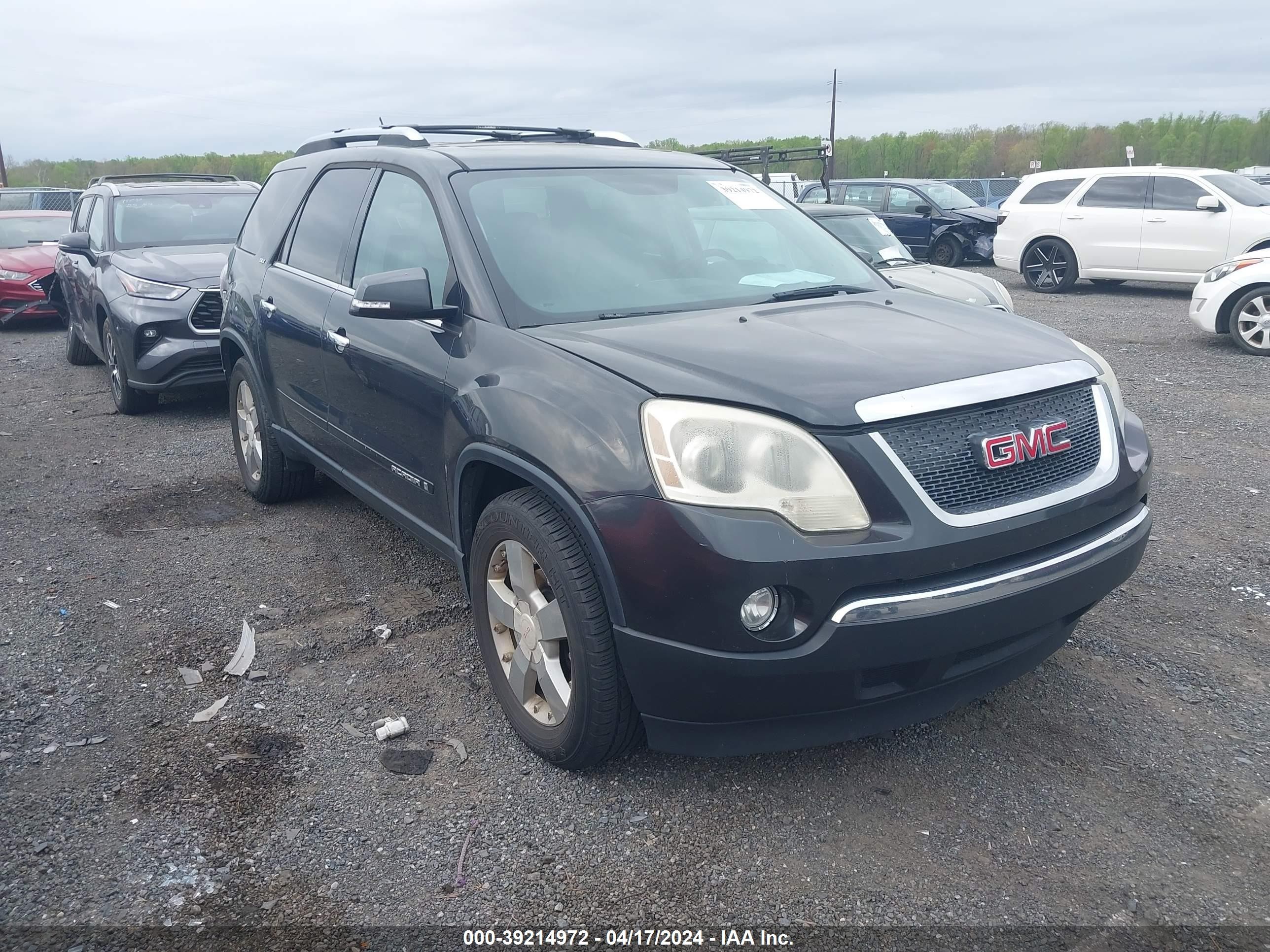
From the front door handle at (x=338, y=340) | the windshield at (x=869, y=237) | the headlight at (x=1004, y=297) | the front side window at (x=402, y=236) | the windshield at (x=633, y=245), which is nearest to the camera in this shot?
the windshield at (x=633, y=245)

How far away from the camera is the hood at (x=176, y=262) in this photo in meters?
7.72

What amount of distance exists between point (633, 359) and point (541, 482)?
424 millimetres

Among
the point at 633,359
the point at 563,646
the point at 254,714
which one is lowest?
the point at 254,714

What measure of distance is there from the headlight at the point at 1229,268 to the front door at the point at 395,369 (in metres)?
8.83

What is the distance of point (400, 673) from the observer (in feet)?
12.2

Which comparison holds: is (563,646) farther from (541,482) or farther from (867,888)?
(867,888)

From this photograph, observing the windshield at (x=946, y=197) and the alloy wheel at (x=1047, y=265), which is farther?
the windshield at (x=946, y=197)

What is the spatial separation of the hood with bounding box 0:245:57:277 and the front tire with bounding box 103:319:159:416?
6.07 meters

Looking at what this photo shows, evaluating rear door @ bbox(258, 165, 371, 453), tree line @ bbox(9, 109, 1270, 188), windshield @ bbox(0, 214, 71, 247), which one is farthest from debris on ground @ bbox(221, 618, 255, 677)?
tree line @ bbox(9, 109, 1270, 188)

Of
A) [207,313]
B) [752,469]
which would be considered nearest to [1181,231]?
[207,313]

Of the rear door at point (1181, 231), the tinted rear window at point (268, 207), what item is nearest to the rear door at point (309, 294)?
the tinted rear window at point (268, 207)

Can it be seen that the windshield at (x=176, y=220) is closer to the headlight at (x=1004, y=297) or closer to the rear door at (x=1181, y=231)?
the headlight at (x=1004, y=297)

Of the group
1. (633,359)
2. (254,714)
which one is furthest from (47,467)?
(633,359)

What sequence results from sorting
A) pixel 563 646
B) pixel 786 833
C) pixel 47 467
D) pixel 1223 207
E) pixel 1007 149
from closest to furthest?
pixel 786 833 < pixel 563 646 < pixel 47 467 < pixel 1223 207 < pixel 1007 149
